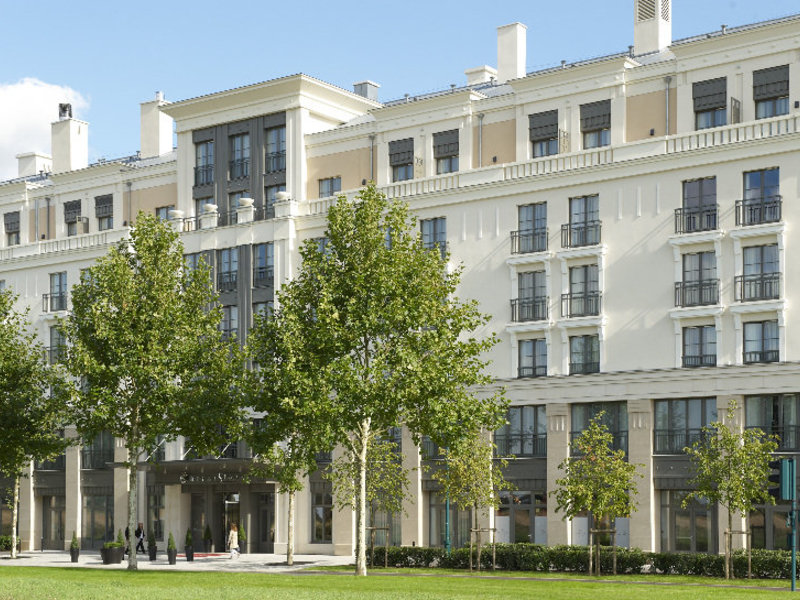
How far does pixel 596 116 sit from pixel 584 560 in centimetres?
2034

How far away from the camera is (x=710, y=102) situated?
56938mm

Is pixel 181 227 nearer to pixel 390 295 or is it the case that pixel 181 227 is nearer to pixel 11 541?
pixel 11 541

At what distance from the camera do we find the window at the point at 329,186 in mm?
68938

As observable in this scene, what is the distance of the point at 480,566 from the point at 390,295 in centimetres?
1130

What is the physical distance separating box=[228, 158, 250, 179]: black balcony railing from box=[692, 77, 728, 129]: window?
2472 centimetres

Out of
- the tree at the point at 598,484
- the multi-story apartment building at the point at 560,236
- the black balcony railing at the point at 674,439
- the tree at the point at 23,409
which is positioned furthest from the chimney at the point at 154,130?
the tree at the point at 598,484

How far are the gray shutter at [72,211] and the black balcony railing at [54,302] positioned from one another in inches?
181

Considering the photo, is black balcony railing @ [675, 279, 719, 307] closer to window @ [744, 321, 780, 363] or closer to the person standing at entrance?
window @ [744, 321, 780, 363]

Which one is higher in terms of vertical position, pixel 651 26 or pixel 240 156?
pixel 651 26

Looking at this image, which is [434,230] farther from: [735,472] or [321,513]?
[735,472]

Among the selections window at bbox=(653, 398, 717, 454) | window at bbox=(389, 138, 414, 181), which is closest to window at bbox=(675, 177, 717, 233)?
window at bbox=(653, 398, 717, 454)

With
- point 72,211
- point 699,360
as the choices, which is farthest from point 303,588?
point 72,211

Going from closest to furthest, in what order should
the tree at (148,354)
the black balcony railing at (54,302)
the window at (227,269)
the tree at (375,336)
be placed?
1. the tree at (375,336)
2. the tree at (148,354)
3. the window at (227,269)
4. the black balcony railing at (54,302)

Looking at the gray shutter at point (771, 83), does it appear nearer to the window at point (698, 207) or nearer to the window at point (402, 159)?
the window at point (698, 207)
